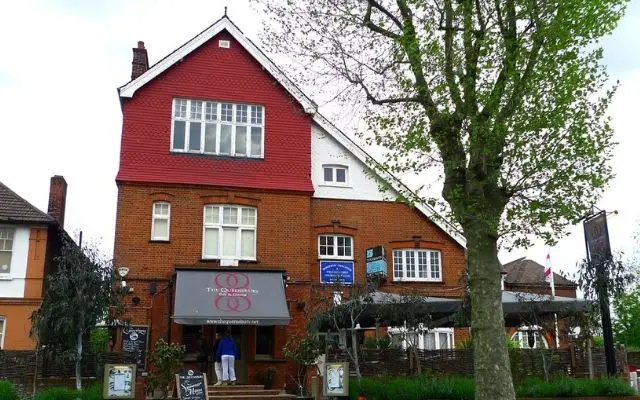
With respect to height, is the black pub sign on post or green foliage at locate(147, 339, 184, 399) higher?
the black pub sign on post

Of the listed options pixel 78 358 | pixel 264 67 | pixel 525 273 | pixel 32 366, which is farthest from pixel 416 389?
pixel 525 273

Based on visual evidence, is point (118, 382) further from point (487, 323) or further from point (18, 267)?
point (18, 267)

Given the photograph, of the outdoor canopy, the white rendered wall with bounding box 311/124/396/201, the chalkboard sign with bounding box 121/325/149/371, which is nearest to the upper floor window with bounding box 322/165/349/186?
the white rendered wall with bounding box 311/124/396/201

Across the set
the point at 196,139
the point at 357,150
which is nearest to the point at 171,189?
the point at 196,139

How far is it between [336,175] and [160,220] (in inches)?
246

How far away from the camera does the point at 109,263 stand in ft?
59.7

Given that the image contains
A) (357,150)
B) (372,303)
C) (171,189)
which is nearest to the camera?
(372,303)

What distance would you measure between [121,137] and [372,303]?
9667mm

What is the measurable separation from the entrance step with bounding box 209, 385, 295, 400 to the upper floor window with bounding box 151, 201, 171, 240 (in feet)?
17.1

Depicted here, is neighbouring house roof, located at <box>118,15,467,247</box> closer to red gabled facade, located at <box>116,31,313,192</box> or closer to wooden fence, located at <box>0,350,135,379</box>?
red gabled facade, located at <box>116,31,313,192</box>

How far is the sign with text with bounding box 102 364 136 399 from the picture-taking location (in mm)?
15656

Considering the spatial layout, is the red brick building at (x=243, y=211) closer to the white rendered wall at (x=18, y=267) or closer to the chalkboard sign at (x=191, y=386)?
the chalkboard sign at (x=191, y=386)

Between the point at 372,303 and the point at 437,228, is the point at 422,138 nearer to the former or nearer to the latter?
the point at 372,303

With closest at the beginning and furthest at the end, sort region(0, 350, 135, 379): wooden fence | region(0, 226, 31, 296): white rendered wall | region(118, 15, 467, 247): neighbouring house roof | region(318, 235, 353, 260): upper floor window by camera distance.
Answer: region(0, 350, 135, 379): wooden fence
region(0, 226, 31, 296): white rendered wall
region(118, 15, 467, 247): neighbouring house roof
region(318, 235, 353, 260): upper floor window
